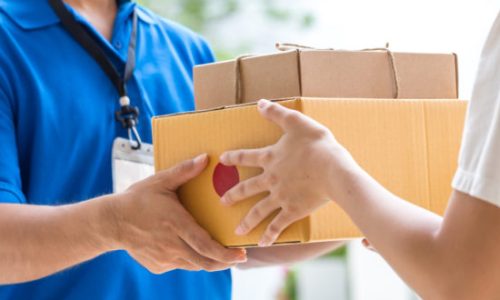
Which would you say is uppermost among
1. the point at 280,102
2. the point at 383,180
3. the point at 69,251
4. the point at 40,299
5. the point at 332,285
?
the point at 280,102

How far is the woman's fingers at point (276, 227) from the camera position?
109cm

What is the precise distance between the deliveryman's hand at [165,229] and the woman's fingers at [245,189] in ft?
0.23

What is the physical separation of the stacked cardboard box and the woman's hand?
0.02 metres

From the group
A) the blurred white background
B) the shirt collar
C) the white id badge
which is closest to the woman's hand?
the white id badge

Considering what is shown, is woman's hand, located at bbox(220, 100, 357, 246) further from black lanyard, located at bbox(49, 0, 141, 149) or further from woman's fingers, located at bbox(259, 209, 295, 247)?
black lanyard, located at bbox(49, 0, 141, 149)

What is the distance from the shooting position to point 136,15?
1.63 metres

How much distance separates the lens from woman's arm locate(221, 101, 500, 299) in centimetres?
83

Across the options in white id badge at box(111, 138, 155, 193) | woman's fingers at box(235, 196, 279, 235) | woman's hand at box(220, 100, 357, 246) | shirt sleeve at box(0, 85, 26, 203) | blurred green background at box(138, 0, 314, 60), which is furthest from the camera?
blurred green background at box(138, 0, 314, 60)

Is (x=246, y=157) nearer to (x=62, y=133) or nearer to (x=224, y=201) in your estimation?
(x=224, y=201)

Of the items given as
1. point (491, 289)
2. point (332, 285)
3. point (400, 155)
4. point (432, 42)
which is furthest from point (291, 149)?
→ point (332, 285)

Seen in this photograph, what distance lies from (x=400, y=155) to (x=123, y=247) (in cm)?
48

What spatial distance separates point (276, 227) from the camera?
43.4 inches

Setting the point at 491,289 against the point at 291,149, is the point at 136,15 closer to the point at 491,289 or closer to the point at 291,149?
the point at 291,149

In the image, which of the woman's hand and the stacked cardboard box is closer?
the woman's hand
